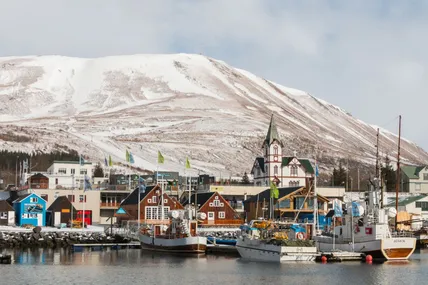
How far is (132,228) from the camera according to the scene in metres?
89.1

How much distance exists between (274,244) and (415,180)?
76824 millimetres

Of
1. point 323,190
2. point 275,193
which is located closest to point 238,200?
point 323,190

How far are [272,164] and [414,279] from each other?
82.3 metres

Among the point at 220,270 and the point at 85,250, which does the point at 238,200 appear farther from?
the point at 220,270

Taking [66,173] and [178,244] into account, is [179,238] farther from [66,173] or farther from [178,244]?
[66,173]

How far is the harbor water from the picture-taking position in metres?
51.0

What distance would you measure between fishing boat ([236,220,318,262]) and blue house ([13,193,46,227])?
37.5m

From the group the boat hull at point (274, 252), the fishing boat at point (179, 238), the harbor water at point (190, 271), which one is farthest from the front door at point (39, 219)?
the boat hull at point (274, 252)

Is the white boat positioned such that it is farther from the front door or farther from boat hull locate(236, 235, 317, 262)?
the front door

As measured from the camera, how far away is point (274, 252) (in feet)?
202

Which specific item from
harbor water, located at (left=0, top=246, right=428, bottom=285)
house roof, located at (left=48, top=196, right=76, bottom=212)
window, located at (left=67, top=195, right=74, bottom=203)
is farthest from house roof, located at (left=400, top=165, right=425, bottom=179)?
harbor water, located at (left=0, top=246, right=428, bottom=285)

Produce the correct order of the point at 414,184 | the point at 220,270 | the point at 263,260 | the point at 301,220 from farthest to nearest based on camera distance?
the point at 414,184 < the point at 301,220 < the point at 263,260 < the point at 220,270

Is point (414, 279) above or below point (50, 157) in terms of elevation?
below

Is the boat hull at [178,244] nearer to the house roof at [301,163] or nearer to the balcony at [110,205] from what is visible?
the balcony at [110,205]
